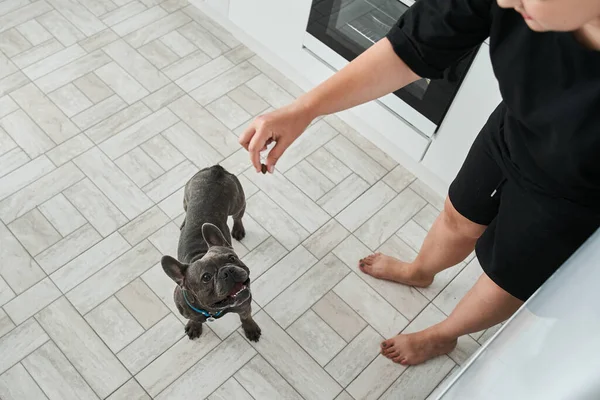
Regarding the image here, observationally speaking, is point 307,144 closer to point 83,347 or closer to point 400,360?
point 400,360

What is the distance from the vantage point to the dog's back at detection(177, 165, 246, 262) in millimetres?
1514

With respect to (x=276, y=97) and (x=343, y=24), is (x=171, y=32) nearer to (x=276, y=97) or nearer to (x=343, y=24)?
(x=276, y=97)

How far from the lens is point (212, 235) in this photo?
1413mm

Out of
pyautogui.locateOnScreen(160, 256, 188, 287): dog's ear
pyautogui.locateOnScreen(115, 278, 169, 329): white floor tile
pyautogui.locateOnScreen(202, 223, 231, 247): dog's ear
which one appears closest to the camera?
pyautogui.locateOnScreen(160, 256, 188, 287): dog's ear

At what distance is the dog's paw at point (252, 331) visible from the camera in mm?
1669

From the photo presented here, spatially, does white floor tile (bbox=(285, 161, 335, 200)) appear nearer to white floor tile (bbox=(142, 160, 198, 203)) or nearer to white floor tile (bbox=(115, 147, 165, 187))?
white floor tile (bbox=(142, 160, 198, 203))

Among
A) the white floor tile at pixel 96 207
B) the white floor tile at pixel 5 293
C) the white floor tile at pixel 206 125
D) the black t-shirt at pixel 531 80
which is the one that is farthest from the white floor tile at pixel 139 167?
the black t-shirt at pixel 531 80

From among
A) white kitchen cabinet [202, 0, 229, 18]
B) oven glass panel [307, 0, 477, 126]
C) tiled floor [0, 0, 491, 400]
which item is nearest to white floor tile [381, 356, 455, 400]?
tiled floor [0, 0, 491, 400]

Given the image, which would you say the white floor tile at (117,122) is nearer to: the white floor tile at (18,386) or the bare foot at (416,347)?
the white floor tile at (18,386)

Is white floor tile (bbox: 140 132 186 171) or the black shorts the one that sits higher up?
the black shorts

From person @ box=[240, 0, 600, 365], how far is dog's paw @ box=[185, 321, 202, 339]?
0.80m

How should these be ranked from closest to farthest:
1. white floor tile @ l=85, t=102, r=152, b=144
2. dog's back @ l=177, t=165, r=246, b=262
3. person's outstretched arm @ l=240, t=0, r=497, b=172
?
person's outstretched arm @ l=240, t=0, r=497, b=172, dog's back @ l=177, t=165, r=246, b=262, white floor tile @ l=85, t=102, r=152, b=144

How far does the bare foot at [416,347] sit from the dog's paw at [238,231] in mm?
619

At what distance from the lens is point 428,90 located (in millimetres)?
1793
